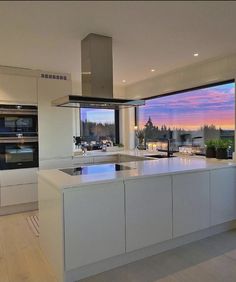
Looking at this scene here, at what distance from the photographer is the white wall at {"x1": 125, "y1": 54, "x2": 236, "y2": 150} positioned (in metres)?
3.57

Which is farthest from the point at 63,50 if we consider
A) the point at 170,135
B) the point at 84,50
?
the point at 170,135

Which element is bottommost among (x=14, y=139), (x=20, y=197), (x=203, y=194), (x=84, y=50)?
(x=20, y=197)

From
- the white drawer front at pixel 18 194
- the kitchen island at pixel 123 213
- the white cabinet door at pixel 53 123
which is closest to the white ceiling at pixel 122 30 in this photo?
the white cabinet door at pixel 53 123

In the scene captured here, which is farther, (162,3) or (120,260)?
(120,260)

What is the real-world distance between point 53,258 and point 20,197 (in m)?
2.03

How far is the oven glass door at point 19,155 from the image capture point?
13.1 ft

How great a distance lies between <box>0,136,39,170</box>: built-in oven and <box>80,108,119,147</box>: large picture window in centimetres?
143

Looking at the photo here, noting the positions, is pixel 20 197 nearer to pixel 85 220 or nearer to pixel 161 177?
pixel 85 220

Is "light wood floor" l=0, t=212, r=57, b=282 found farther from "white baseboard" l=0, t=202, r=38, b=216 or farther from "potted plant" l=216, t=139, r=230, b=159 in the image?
"potted plant" l=216, t=139, r=230, b=159

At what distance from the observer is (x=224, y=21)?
239 cm

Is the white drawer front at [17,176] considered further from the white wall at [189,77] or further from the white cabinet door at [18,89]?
the white wall at [189,77]

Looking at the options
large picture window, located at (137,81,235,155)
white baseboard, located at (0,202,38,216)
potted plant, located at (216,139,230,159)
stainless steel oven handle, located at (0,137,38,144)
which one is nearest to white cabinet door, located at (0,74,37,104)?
stainless steel oven handle, located at (0,137,38,144)

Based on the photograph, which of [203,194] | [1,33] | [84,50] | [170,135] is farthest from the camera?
[170,135]

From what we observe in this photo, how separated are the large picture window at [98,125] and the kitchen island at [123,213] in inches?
111
